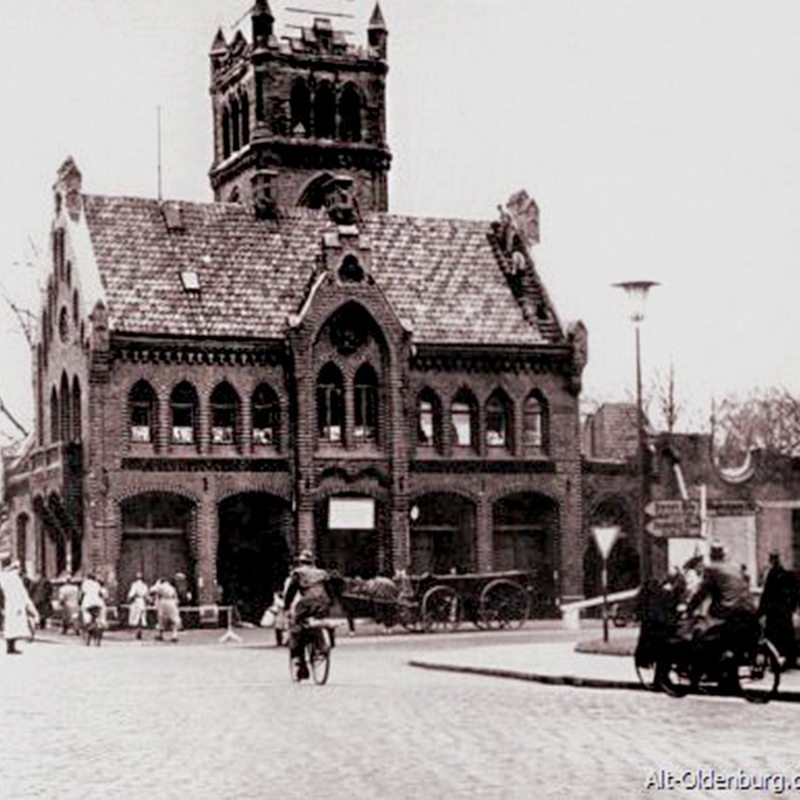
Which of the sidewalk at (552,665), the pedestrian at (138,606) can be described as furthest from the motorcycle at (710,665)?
the pedestrian at (138,606)

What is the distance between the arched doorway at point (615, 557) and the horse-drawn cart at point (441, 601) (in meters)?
9.09

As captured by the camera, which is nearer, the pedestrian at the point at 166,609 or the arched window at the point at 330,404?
the pedestrian at the point at 166,609

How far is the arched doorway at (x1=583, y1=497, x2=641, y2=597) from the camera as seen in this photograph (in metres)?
54.3

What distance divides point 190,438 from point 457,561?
831cm

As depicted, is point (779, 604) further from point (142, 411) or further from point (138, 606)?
point (142, 411)

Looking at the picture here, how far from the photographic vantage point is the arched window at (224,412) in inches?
1943

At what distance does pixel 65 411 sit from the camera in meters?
51.1

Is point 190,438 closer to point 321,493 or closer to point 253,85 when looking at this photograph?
point 321,493

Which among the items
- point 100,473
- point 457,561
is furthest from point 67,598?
point 457,561

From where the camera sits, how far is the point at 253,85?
65.4 m

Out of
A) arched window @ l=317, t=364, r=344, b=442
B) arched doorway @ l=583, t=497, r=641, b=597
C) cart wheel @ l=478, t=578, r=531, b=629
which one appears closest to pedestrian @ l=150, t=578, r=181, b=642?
cart wheel @ l=478, t=578, r=531, b=629

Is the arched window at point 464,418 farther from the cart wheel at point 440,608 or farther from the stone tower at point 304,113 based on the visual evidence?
the stone tower at point 304,113

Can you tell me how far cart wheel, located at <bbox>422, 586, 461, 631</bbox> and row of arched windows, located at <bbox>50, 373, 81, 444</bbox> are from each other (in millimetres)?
11223

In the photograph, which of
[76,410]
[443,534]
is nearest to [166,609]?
[76,410]
